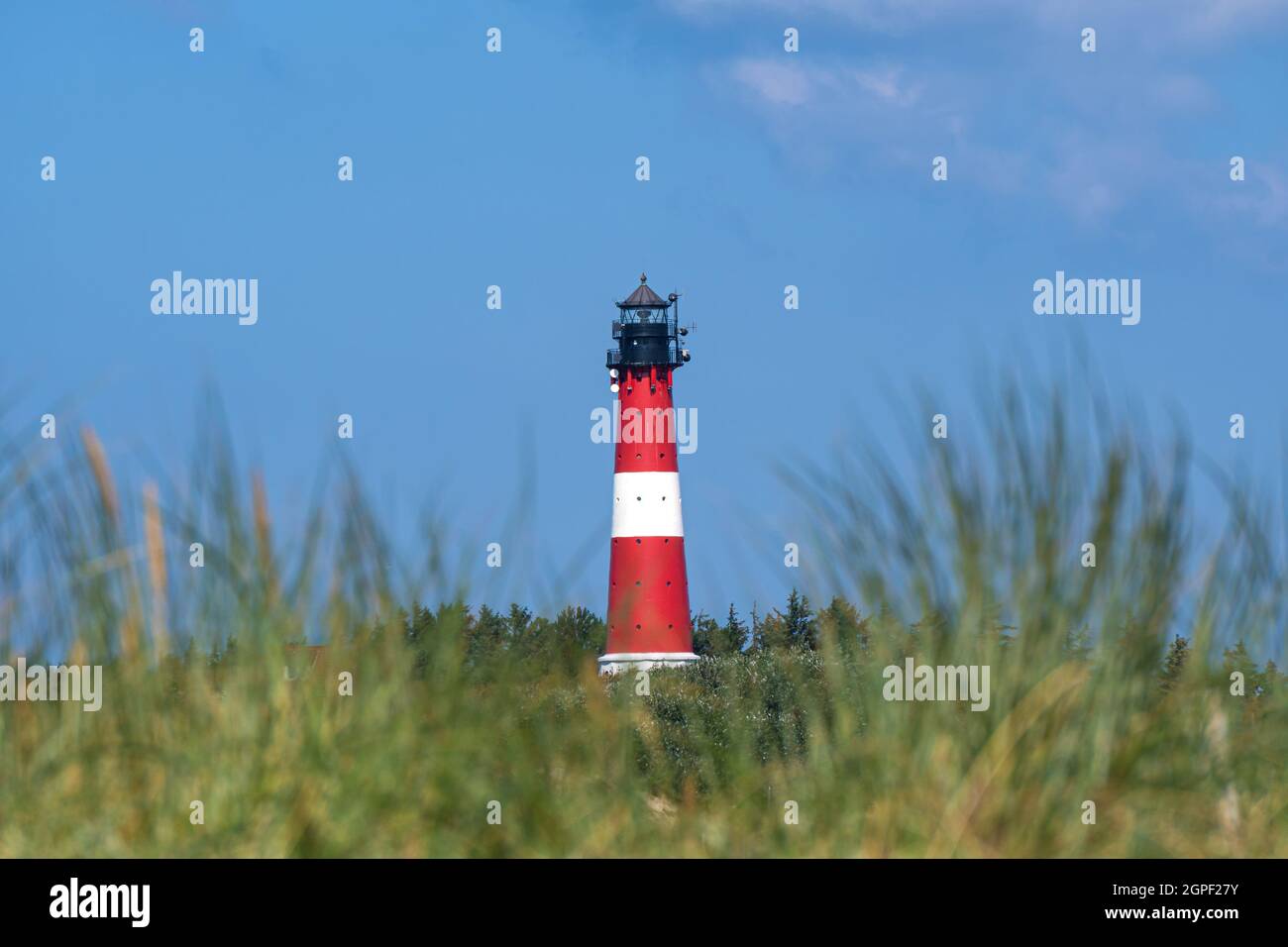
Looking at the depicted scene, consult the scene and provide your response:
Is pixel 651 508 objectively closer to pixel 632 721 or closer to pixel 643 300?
pixel 643 300

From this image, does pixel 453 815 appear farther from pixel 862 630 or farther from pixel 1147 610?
pixel 1147 610

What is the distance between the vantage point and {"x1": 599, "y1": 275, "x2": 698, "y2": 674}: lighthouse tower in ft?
160

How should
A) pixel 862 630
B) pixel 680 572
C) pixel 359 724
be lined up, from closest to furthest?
1. pixel 359 724
2. pixel 862 630
3. pixel 680 572

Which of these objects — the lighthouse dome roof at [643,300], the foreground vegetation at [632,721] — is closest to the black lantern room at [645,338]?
the lighthouse dome roof at [643,300]

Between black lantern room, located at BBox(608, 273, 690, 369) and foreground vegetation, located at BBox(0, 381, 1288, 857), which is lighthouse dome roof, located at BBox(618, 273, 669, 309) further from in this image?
foreground vegetation, located at BBox(0, 381, 1288, 857)

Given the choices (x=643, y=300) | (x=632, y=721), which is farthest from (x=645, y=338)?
(x=632, y=721)

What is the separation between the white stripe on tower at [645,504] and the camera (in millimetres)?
48656

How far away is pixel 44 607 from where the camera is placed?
6902 mm

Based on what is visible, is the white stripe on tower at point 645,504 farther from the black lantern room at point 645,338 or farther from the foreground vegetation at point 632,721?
the foreground vegetation at point 632,721

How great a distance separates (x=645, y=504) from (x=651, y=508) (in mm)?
203

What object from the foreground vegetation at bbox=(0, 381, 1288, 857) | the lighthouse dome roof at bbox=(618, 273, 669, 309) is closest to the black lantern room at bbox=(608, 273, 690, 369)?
the lighthouse dome roof at bbox=(618, 273, 669, 309)
